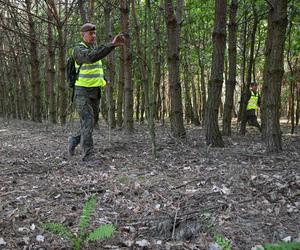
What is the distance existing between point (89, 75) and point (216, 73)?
105 inches

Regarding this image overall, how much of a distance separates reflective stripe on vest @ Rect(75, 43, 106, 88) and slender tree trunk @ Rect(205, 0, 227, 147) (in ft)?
7.95

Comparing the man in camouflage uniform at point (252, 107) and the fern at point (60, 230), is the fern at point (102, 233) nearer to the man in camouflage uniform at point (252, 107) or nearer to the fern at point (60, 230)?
the fern at point (60, 230)

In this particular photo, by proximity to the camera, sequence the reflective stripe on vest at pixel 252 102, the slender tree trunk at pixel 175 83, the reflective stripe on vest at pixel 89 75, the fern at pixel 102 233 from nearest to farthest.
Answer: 1. the fern at pixel 102 233
2. the reflective stripe on vest at pixel 89 75
3. the slender tree trunk at pixel 175 83
4. the reflective stripe on vest at pixel 252 102

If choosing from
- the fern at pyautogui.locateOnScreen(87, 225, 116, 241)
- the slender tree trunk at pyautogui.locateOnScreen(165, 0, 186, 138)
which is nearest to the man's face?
the slender tree trunk at pyautogui.locateOnScreen(165, 0, 186, 138)

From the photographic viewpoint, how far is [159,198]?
17.2 feet

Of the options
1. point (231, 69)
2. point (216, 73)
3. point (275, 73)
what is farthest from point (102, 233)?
point (231, 69)

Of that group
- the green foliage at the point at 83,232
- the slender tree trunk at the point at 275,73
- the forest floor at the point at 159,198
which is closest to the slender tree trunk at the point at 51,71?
the forest floor at the point at 159,198

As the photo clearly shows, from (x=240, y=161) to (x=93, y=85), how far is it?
10.0 feet

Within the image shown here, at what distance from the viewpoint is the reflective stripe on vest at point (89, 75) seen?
755cm

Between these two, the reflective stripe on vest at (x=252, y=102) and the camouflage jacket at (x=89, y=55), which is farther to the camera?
the reflective stripe on vest at (x=252, y=102)

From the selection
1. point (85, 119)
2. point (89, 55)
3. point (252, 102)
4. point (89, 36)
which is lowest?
point (85, 119)

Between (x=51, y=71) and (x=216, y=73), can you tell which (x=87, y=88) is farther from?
(x=51, y=71)

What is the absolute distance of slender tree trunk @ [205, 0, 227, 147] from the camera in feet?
27.0

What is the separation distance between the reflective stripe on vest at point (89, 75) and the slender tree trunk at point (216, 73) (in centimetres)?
242
